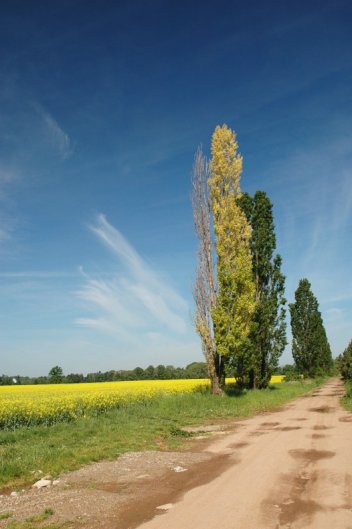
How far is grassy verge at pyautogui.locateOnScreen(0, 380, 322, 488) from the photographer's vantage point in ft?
28.8

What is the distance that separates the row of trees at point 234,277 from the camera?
22781 mm

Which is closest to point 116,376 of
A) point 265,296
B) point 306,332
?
point 306,332

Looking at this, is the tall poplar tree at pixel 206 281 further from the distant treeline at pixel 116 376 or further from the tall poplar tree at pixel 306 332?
the distant treeline at pixel 116 376

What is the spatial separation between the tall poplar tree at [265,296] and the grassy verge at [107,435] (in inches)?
293

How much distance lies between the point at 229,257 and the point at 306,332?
32.4 meters

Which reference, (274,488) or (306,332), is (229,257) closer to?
(274,488)

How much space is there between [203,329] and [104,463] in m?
14.4

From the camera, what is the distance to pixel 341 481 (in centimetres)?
692

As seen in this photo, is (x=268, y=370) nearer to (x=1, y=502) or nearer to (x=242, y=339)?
(x=242, y=339)

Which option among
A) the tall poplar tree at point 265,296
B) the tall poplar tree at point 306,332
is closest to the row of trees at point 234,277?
the tall poplar tree at point 265,296

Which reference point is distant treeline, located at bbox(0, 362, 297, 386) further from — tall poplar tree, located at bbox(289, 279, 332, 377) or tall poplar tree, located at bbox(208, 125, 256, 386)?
tall poplar tree, located at bbox(208, 125, 256, 386)

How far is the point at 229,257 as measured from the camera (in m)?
23.9

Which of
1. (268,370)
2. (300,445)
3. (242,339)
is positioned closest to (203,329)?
(242,339)

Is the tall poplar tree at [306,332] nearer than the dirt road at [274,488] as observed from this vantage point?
No
